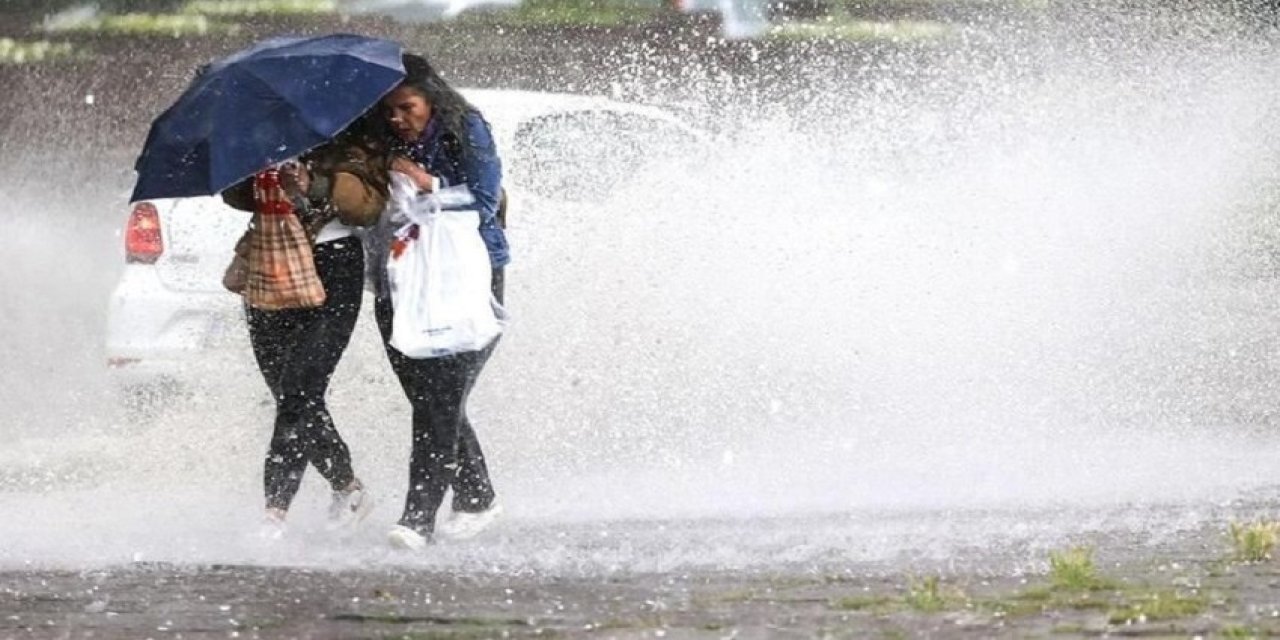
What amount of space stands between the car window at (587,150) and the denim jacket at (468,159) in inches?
107

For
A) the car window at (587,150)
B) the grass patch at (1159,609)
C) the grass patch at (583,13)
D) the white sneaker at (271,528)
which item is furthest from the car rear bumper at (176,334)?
the grass patch at (583,13)

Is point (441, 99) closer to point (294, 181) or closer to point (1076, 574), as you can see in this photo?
point (294, 181)

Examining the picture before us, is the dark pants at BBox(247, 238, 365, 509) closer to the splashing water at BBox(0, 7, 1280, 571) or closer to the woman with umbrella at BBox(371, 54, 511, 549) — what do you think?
the woman with umbrella at BBox(371, 54, 511, 549)

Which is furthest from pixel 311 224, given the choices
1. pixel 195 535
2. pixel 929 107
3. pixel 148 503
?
pixel 929 107

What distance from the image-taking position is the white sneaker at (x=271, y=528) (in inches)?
347

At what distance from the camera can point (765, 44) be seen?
79.4ft

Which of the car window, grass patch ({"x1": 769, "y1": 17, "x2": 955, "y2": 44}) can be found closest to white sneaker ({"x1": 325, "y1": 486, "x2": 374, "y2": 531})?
the car window

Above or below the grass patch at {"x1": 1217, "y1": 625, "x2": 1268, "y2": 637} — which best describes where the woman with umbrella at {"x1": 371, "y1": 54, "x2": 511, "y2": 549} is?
above

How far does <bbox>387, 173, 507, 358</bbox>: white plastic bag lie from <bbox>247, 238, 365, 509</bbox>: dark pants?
267mm

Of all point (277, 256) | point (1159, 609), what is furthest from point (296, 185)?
point (1159, 609)

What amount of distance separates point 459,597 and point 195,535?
1.90 meters

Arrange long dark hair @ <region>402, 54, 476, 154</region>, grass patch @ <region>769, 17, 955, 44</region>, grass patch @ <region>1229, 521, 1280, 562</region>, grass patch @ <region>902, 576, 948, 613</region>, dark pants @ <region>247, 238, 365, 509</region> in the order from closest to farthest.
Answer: grass patch @ <region>902, 576, 948, 613</region>
grass patch @ <region>1229, 521, 1280, 562</region>
long dark hair @ <region>402, 54, 476, 154</region>
dark pants @ <region>247, 238, 365, 509</region>
grass patch @ <region>769, 17, 955, 44</region>

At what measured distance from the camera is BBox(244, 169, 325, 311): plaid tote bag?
8609mm

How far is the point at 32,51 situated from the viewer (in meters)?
25.4
